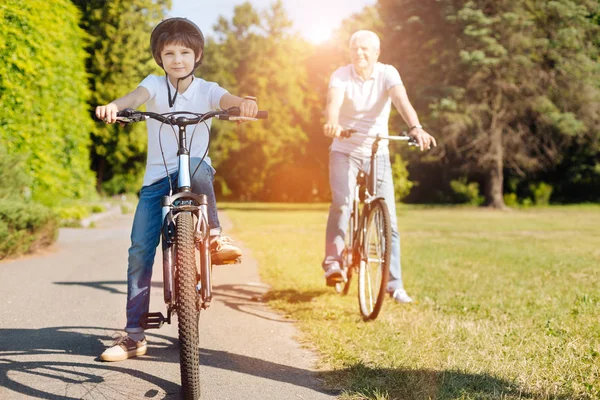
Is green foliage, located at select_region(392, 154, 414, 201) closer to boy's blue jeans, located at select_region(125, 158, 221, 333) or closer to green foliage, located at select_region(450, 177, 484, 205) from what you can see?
green foliage, located at select_region(450, 177, 484, 205)

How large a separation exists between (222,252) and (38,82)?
254 inches

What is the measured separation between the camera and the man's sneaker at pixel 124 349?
4.02 meters

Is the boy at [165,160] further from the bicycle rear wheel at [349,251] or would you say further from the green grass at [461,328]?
the bicycle rear wheel at [349,251]

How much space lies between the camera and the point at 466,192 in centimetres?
3906

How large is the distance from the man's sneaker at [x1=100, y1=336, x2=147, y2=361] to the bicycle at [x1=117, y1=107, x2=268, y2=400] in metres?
0.25

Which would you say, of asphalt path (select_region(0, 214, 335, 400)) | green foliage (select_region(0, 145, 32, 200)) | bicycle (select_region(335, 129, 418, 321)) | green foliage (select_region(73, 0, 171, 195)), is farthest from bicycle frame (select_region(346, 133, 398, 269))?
green foliage (select_region(73, 0, 171, 195))

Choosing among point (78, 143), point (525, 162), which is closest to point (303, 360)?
point (78, 143)

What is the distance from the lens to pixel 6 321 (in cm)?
496

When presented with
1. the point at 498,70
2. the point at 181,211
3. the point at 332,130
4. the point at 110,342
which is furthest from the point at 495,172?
the point at 181,211

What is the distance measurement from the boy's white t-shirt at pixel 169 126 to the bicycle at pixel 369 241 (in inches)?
57.0

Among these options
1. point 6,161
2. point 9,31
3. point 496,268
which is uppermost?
point 9,31

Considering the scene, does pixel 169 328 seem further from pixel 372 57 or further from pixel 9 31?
pixel 9 31

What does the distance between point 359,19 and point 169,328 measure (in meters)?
28.7

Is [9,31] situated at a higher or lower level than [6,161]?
higher
